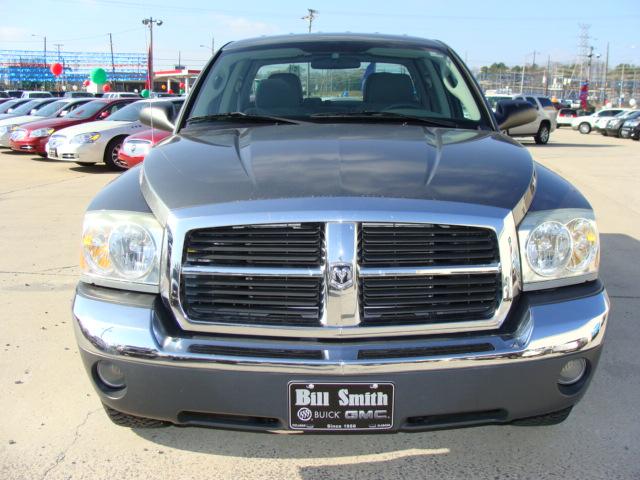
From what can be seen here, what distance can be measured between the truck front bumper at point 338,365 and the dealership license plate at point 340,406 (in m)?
0.03

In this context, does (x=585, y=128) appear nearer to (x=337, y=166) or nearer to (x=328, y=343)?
A: (x=337, y=166)

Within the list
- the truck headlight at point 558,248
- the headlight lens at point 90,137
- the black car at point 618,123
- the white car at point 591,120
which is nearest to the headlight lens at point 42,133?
the headlight lens at point 90,137

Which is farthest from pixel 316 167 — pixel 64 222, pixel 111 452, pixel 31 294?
pixel 64 222

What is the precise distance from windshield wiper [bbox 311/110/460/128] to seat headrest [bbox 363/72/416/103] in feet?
0.81

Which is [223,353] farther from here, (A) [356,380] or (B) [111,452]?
(B) [111,452]

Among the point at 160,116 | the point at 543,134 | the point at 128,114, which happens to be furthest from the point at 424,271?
the point at 543,134

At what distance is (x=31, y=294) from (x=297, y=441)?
2898 mm

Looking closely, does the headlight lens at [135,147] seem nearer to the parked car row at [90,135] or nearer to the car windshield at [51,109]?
the parked car row at [90,135]

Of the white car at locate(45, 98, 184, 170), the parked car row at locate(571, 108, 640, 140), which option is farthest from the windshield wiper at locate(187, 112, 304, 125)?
the parked car row at locate(571, 108, 640, 140)

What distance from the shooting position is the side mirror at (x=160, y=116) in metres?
3.80

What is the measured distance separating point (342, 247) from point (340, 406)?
53 centimetres

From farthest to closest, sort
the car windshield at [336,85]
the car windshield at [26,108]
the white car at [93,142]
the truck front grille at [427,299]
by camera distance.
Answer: the car windshield at [26,108]
the white car at [93,142]
the car windshield at [336,85]
the truck front grille at [427,299]

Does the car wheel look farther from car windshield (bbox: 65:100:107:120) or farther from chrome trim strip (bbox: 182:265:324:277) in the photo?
chrome trim strip (bbox: 182:265:324:277)

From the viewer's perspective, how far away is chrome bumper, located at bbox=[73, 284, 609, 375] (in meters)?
2.00
